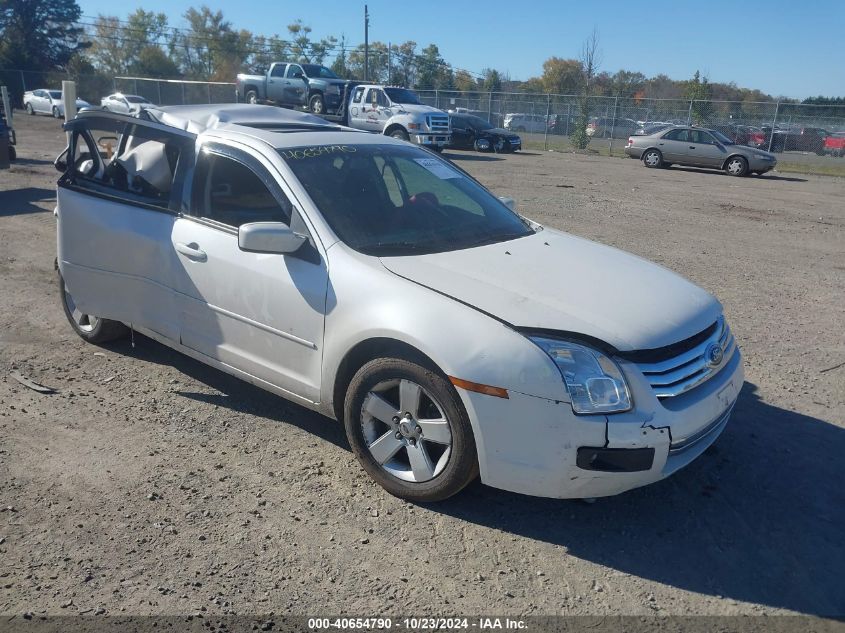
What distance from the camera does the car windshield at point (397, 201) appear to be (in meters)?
3.96

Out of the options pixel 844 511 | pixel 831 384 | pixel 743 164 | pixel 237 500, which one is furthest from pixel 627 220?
pixel 743 164

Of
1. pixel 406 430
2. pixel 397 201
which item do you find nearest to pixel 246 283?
pixel 397 201

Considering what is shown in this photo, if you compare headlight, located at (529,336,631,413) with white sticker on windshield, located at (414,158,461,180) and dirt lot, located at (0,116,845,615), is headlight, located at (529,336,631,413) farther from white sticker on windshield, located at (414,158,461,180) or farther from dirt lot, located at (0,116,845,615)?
white sticker on windshield, located at (414,158,461,180)

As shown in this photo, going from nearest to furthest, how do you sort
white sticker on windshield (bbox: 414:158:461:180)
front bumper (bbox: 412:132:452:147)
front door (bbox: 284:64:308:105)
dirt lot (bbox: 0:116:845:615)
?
dirt lot (bbox: 0:116:845:615), white sticker on windshield (bbox: 414:158:461:180), front bumper (bbox: 412:132:452:147), front door (bbox: 284:64:308:105)

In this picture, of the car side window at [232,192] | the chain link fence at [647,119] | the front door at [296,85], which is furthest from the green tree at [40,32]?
the car side window at [232,192]

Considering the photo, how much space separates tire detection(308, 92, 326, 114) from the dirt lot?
2436 cm

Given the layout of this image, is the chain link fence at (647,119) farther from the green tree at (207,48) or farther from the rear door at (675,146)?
the green tree at (207,48)

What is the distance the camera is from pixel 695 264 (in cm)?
895

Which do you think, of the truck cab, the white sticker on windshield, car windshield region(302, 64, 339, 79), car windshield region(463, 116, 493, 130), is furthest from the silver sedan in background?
the white sticker on windshield

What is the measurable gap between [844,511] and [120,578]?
11.2 feet

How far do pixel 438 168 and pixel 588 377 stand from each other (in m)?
2.33

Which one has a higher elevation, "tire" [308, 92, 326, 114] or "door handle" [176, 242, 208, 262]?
"tire" [308, 92, 326, 114]

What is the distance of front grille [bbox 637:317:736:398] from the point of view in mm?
3191

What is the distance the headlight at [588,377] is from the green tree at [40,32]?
64.1 metres
